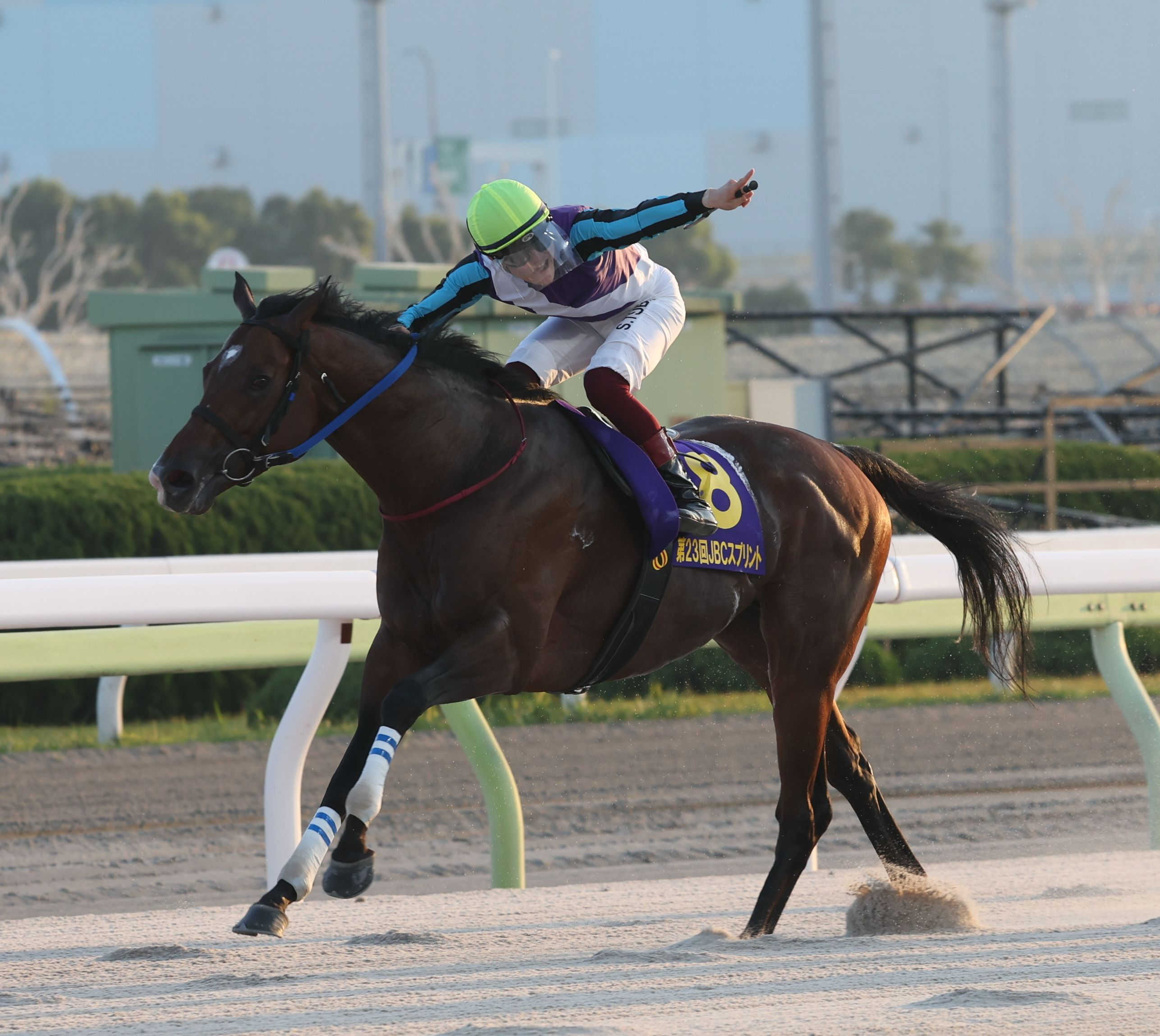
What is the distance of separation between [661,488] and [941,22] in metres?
49.0

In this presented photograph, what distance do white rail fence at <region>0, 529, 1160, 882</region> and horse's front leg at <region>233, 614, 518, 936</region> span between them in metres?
0.90

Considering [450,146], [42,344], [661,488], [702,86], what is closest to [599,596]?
[661,488]

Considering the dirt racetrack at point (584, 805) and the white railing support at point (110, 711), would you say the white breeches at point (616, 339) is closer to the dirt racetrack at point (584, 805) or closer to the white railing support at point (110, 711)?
the dirt racetrack at point (584, 805)

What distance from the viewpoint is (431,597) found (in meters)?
3.76

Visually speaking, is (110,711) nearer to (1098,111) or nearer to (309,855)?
(309,855)

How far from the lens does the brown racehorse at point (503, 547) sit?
3613 mm

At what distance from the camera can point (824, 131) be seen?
2462cm

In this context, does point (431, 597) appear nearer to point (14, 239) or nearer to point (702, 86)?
point (702, 86)

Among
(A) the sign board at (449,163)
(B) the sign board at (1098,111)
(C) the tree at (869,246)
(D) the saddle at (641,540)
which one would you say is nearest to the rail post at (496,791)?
(D) the saddle at (641,540)

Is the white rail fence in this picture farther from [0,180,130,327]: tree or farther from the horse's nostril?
[0,180,130,327]: tree

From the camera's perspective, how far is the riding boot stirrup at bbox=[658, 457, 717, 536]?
4172 mm

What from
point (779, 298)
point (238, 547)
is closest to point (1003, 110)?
point (779, 298)

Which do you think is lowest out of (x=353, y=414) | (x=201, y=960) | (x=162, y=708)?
(x=162, y=708)

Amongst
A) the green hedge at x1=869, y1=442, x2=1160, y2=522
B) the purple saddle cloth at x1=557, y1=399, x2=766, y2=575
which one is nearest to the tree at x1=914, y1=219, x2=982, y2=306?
the green hedge at x1=869, y1=442, x2=1160, y2=522
